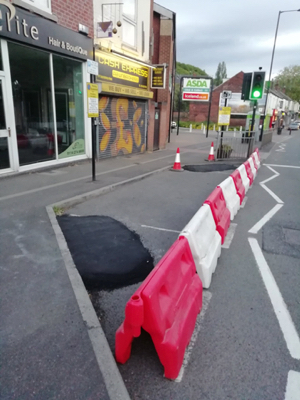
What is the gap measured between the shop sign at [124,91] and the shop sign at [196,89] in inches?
751

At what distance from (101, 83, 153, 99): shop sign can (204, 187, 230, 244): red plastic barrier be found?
26.3ft

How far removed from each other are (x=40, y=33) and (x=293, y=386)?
986cm

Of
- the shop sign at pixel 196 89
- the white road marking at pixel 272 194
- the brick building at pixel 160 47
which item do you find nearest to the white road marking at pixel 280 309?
the white road marking at pixel 272 194

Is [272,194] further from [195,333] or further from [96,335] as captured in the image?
[96,335]

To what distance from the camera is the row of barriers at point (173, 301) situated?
2301 mm

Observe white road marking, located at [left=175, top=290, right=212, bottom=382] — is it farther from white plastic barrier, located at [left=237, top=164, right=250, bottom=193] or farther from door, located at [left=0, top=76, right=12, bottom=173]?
door, located at [left=0, top=76, right=12, bottom=173]

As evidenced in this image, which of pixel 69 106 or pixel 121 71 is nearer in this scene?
pixel 69 106

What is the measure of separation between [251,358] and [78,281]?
6.52 ft

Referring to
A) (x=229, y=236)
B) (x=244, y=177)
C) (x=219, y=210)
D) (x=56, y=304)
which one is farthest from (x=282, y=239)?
(x=56, y=304)

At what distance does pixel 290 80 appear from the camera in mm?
77500

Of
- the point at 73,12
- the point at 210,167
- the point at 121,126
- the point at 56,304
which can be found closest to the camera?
the point at 56,304

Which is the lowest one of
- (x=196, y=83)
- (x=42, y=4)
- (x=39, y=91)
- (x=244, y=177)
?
(x=244, y=177)

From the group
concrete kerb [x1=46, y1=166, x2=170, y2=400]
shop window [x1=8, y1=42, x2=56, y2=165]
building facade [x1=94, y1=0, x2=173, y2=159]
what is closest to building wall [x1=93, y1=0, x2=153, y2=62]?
building facade [x1=94, y1=0, x2=173, y2=159]

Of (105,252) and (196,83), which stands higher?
(196,83)
